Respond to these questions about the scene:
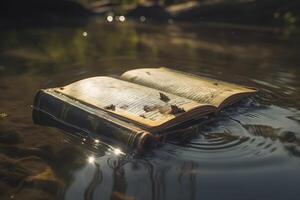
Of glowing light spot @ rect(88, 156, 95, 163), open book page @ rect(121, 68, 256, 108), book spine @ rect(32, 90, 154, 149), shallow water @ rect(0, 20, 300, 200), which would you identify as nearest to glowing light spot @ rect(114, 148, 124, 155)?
shallow water @ rect(0, 20, 300, 200)

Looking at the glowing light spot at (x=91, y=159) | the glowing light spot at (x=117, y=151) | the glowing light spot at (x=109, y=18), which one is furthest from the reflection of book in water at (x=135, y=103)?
the glowing light spot at (x=109, y=18)

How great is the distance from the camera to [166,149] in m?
6.00

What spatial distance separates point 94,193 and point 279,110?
156 inches

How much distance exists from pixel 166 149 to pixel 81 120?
4.67 ft

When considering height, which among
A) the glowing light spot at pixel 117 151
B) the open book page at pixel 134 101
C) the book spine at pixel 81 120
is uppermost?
the open book page at pixel 134 101

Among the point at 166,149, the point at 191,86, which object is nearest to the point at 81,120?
the point at 166,149

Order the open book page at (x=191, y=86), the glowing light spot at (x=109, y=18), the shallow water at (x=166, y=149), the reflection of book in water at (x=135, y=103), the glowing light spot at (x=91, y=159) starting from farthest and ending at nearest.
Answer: the glowing light spot at (x=109, y=18) < the open book page at (x=191, y=86) < the reflection of book in water at (x=135, y=103) < the glowing light spot at (x=91, y=159) < the shallow water at (x=166, y=149)

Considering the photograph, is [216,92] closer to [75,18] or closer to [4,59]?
[4,59]

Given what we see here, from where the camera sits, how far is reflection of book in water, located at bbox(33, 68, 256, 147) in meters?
6.11

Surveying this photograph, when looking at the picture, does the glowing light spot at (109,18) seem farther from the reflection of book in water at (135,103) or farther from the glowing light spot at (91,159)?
the glowing light spot at (91,159)

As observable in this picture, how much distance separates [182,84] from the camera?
775 centimetres

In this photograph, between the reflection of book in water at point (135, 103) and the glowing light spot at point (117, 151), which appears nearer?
the glowing light spot at point (117, 151)

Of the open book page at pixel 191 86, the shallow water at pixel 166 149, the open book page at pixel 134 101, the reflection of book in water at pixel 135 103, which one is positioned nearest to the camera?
the shallow water at pixel 166 149

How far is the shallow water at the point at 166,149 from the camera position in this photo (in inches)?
207
